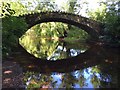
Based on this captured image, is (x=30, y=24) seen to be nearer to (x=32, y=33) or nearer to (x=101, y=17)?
(x=101, y=17)

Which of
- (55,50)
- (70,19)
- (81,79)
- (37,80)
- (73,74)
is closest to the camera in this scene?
(37,80)

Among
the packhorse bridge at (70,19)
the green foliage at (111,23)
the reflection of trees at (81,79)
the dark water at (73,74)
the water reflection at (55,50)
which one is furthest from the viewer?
the packhorse bridge at (70,19)

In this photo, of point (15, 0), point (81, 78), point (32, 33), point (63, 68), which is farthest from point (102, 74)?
point (32, 33)

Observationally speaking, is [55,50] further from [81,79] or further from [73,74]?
[81,79]

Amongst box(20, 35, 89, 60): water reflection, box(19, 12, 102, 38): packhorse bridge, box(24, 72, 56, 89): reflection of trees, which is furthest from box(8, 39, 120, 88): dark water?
box(19, 12, 102, 38): packhorse bridge

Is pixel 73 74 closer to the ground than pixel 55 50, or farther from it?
closer to the ground

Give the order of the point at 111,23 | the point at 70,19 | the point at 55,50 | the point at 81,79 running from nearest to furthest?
1. the point at 81,79
2. the point at 111,23
3. the point at 55,50
4. the point at 70,19

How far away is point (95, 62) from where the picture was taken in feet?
41.0

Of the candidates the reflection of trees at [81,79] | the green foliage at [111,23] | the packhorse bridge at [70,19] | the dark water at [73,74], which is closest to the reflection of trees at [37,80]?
the dark water at [73,74]

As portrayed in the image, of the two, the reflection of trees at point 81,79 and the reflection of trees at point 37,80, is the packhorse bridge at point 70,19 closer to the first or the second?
the reflection of trees at point 81,79

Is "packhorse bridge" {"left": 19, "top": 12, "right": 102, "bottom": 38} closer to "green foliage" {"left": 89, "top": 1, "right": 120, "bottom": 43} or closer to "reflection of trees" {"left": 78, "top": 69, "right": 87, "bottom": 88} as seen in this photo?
"green foliage" {"left": 89, "top": 1, "right": 120, "bottom": 43}

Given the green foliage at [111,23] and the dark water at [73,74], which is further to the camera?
the green foliage at [111,23]

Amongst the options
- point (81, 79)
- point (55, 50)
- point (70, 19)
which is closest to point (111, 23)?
point (70, 19)

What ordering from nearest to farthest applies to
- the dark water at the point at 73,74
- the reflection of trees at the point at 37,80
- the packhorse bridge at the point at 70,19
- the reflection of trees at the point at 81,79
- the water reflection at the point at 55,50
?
the reflection of trees at the point at 37,80, the dark water at the point at 73,74, the reflection of trees at the point at 81,79, the water reflection at the point at 55,50, the packhorse bridge at the point at 70,19
